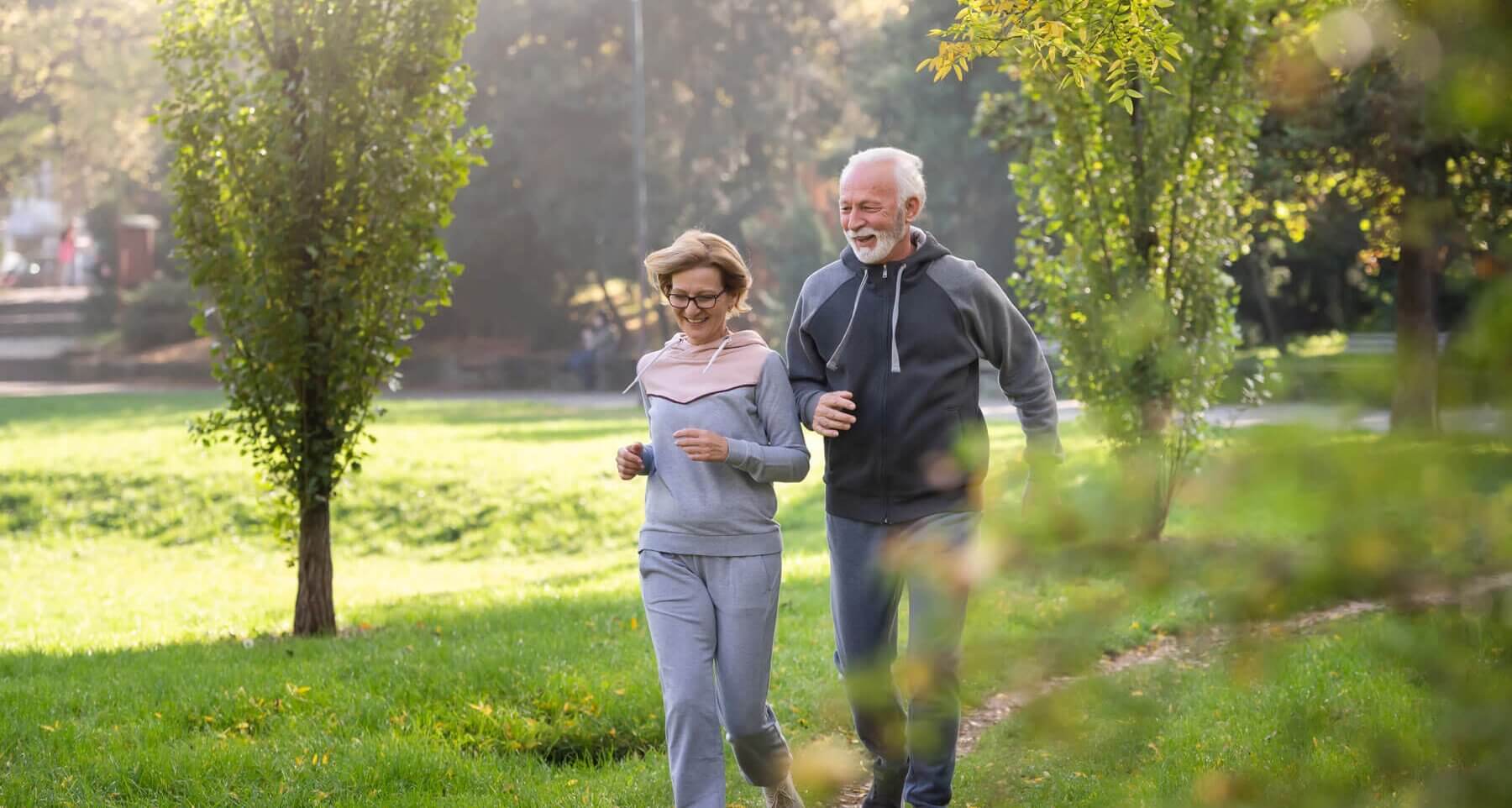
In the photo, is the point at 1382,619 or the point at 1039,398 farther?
the point at 1039,398

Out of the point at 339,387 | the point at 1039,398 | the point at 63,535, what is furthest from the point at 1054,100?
the point at 63,535

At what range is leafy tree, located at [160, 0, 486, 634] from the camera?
26.5ft

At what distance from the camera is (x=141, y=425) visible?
23.7 meters

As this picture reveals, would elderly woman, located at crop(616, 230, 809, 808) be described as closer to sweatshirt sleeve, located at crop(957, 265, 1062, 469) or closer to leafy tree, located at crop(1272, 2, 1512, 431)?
sweatshirt sleeve, located at crop(957, 265, 1062, 469)

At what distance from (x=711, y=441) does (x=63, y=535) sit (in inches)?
546

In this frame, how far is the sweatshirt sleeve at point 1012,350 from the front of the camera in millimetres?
4824

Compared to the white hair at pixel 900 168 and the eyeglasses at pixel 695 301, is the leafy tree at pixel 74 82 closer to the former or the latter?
the eyeglasses at pixel 695 301

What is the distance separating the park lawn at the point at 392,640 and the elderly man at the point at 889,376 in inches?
19.3

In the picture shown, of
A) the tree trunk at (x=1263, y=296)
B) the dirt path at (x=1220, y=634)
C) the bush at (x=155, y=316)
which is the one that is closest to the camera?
the dirt path at (x=1220, y=634)

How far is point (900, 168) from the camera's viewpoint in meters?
4.71

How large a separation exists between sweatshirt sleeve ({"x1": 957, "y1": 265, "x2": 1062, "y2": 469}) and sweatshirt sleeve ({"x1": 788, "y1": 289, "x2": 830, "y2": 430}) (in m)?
0.52

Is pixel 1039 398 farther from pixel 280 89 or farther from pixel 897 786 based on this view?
pixel 280 89

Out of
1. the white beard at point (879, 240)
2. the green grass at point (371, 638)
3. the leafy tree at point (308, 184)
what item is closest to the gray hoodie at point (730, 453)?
the white beard at point (879, 240)

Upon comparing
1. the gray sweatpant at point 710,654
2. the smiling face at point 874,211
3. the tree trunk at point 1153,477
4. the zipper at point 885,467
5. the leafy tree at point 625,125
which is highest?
the leafy tree at point 625,125
